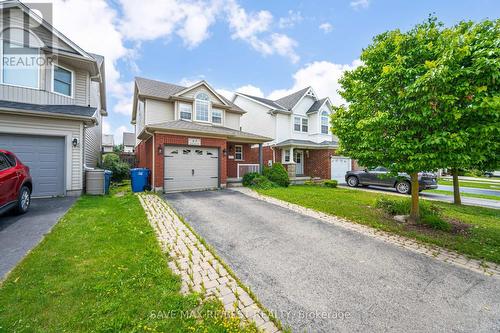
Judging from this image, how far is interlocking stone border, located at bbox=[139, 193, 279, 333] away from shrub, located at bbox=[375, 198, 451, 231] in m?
5.73

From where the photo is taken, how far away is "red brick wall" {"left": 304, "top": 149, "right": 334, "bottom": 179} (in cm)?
1786

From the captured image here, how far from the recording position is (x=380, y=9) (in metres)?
9.20

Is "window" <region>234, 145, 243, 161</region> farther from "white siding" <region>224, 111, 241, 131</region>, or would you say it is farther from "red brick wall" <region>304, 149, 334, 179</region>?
"red brick wall" <region>304, 149, 334, 179</region>

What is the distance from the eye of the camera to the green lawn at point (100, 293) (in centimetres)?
215

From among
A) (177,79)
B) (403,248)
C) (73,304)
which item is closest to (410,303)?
(403,248)

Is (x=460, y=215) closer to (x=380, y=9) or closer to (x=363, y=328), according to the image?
(x=363, y=328)

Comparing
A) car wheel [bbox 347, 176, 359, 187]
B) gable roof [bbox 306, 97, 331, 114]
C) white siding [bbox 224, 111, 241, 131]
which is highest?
gable roof [bbox 306, 97, 331, 114]

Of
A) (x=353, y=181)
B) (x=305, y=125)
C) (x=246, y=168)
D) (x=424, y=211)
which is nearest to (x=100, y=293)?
(x=424, y=211)

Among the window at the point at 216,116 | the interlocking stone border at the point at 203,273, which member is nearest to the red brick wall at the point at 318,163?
the window at the point at 216,116

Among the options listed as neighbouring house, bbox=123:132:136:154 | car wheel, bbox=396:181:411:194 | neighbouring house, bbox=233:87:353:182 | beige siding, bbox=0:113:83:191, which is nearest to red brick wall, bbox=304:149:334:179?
neighbouring house, bbox=233:87:353:182

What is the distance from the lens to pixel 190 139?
11039mm

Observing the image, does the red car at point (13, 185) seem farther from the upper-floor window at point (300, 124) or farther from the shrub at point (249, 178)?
the upper-floor window at point (300, 124)

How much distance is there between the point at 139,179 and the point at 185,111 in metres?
5.74

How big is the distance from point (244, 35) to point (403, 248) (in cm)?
1447
